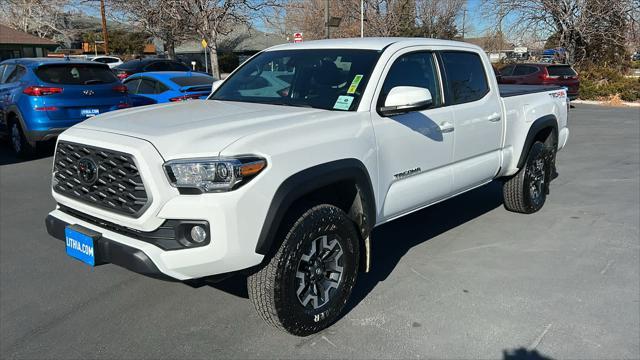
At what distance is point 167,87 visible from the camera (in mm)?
10477

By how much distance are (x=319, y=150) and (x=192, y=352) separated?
144 cm

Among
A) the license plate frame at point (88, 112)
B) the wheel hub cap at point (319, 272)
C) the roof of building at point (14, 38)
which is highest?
the roof of building at point (14, 38)

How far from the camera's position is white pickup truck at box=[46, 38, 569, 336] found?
2.87 meters

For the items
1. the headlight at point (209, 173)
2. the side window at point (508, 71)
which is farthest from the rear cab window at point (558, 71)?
the headlight at point (209, 173)

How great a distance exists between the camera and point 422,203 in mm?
4238

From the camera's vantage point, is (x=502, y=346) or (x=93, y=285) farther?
(x=93, y=285)

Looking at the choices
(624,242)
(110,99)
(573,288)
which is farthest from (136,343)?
(110,99)

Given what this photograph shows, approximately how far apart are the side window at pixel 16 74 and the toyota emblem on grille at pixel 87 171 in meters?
6.85

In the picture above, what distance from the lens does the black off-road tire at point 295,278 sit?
3098 mm

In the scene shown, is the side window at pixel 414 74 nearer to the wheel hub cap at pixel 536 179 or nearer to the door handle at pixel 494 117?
the door handle at pixel 494 117

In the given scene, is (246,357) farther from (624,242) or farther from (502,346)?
(624,242)

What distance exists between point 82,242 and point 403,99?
7.25 feet

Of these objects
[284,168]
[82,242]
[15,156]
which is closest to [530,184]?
[284,168]

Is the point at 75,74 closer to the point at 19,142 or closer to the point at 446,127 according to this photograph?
the point at 19,142
